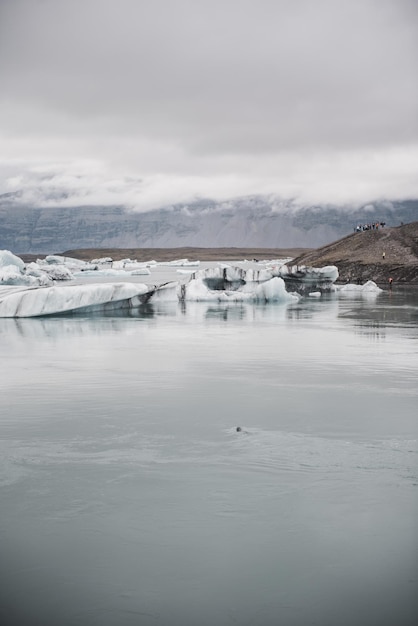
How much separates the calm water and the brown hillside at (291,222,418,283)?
41.0 m

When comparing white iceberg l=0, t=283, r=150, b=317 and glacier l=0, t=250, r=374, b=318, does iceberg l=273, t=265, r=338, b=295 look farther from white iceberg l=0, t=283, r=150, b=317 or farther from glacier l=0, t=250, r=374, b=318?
white iceberg l=0, t=283, r=150, b=317

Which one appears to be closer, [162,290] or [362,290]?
[162,290]

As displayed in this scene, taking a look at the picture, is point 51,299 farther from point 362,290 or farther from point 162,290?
point 362,290

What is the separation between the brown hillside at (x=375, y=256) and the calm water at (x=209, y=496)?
4098 centimetres

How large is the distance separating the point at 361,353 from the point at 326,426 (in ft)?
22.0

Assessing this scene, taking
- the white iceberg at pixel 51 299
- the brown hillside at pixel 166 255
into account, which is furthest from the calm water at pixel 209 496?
the brown hillside at pixel 166 255

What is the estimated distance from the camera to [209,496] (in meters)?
5.58

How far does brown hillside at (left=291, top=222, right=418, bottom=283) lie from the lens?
5169 cm

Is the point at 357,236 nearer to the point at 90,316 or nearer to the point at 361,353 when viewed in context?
the point at 90,316

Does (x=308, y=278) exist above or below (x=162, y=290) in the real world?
above

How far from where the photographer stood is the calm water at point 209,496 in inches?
160

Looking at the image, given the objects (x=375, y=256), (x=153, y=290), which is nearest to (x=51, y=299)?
(x=153, y=290)

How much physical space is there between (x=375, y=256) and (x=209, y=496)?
2027 inches

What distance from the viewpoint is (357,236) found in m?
60.5
